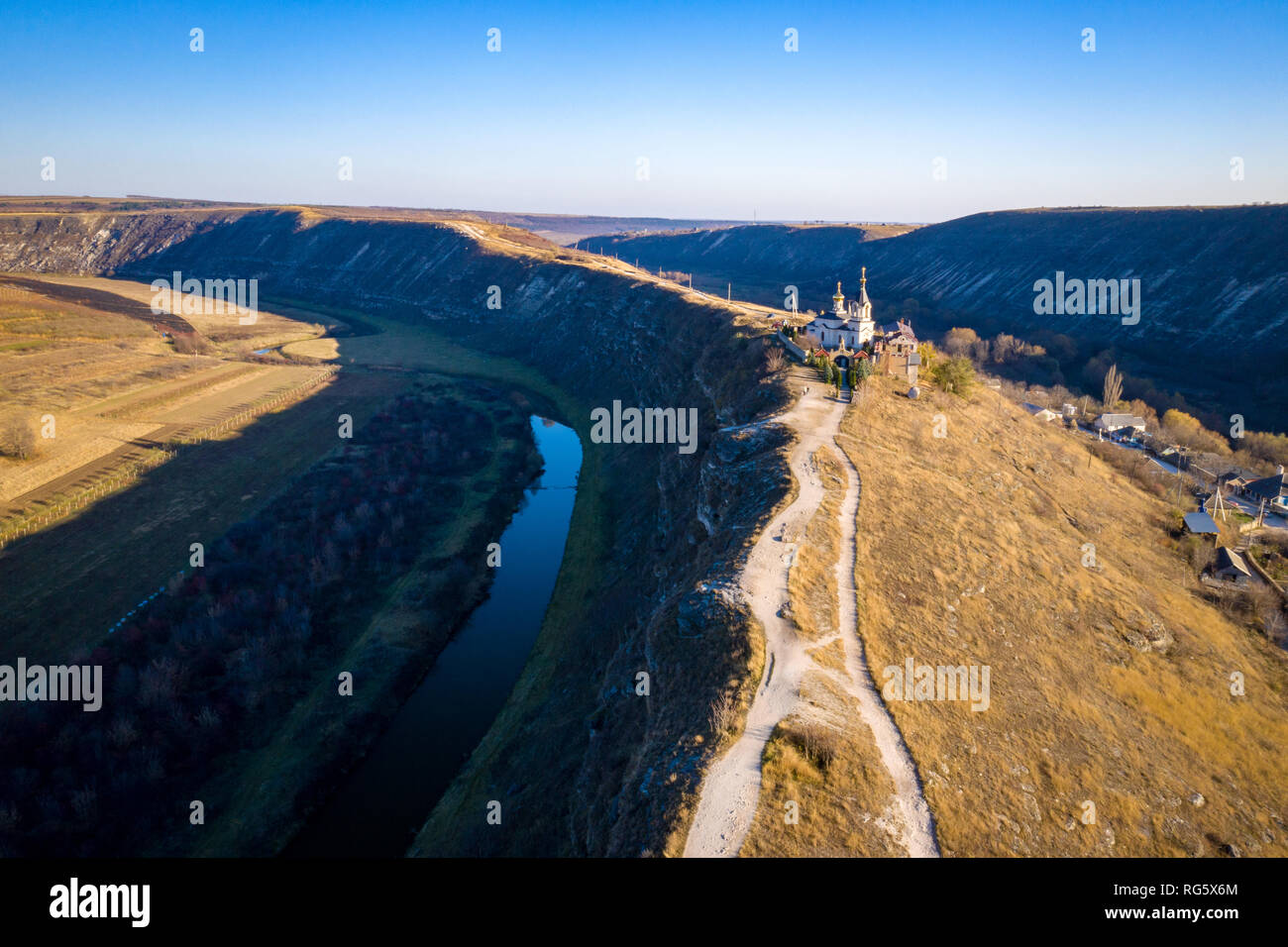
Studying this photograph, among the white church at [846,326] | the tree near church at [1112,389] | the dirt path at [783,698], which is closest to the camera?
the dirt path at [783,698]

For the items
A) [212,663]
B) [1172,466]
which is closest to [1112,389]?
[1172,466]

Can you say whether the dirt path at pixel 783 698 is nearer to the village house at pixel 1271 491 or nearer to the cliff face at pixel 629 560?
the cliff face at pixel 629 560

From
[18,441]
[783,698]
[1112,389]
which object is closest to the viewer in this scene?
[783,698]

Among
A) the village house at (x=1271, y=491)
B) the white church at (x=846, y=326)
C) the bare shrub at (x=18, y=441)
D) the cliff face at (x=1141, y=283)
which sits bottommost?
the village house at (x=1271, y=491)

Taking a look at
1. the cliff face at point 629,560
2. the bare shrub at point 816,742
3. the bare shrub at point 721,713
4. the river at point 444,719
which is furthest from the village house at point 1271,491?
the river at point 444,719

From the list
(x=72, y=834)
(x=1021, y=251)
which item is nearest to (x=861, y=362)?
(x=72, y=834)

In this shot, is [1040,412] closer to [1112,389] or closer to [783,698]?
[1112,389]
